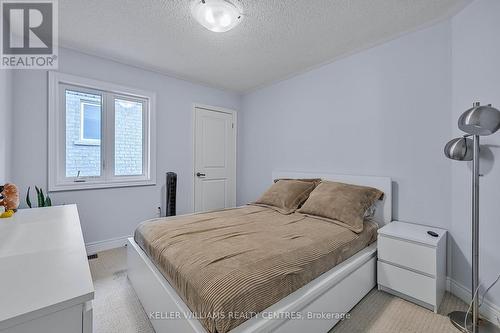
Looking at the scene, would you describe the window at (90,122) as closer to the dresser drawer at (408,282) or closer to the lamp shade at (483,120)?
the dresser drawer at (408,282)

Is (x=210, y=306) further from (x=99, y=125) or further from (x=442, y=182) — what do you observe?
(x=99, y=125)

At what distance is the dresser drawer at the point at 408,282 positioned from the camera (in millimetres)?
1713

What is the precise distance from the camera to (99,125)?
290 cm

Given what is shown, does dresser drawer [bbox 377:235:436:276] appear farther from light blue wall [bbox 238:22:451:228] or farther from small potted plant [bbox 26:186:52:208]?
small potted plant [bbox 26:186:52:208]

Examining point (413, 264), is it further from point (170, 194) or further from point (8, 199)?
point (8, 199)

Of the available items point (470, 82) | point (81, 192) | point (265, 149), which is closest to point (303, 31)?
point (470, 82)

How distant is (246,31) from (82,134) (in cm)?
236

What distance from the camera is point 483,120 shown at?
1.42 m

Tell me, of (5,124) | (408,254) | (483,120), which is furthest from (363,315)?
(5,124)

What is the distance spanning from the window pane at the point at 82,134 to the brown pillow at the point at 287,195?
87.8 inches

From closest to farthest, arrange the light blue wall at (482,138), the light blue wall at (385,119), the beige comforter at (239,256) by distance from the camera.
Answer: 1. the beige comforter at (239,256)
2. the light blue wall at (482,138)
3. the light blue wall at (385,119)

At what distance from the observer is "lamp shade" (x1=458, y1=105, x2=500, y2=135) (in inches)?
55.6

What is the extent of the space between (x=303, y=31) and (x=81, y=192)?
315 cm

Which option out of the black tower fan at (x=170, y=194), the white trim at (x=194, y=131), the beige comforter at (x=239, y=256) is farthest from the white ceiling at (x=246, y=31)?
the beige comforter at (x=239, y=256)
